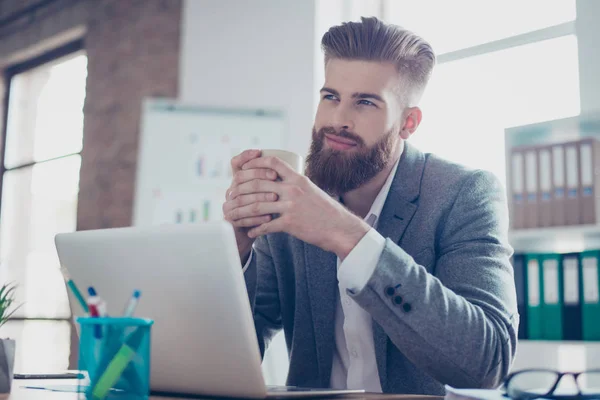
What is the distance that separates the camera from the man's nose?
1.62 m

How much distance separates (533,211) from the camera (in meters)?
2.39

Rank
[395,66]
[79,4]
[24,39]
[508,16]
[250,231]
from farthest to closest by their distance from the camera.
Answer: [24,39]
[79,4]
[508,16]
[395,66]
[250,231]

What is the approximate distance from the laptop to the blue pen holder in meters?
0.12

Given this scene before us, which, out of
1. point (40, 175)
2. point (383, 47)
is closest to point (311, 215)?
point (383, 47)

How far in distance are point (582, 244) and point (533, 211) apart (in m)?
0.22

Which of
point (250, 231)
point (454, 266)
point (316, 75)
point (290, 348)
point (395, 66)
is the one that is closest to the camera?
point (250, 231)

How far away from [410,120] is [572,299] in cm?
92

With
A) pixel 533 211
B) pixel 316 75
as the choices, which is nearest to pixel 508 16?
pixel 316 75

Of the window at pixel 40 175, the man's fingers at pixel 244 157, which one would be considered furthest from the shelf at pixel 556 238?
the window at pixel 40 175

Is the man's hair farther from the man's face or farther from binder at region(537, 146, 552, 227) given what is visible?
binder at region(537, 146, 552, 227)

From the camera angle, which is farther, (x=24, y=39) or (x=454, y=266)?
(x=24, y=39)

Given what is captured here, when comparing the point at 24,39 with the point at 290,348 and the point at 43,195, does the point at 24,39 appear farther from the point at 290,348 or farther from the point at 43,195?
the point at 290,348

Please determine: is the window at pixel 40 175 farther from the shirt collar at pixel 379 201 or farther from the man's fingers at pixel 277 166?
the man's fingers at pixel 277 166

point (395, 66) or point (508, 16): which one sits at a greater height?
point (508, 16)
